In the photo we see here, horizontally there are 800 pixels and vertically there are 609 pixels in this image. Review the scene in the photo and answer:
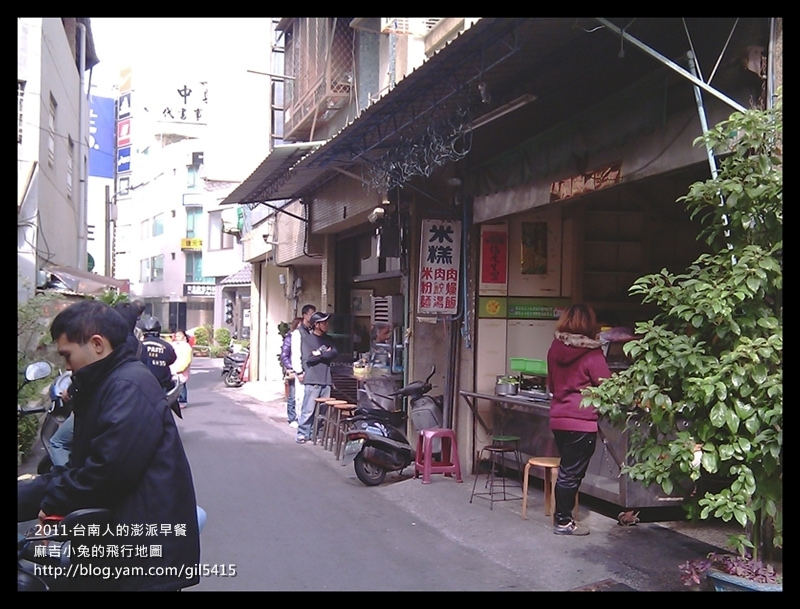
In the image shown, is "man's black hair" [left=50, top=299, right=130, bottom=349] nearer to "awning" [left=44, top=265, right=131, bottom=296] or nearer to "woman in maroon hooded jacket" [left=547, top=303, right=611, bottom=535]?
"woman in maroon hooded jacket" [left=547, top=303, right=611, bottom=535]

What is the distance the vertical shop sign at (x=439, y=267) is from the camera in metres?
8.40

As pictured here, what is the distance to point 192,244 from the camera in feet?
132

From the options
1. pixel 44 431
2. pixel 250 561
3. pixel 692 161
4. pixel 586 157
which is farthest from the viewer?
pixel 44 431

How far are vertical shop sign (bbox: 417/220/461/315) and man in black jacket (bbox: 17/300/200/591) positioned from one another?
5.44 m

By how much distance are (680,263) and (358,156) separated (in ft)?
13.9

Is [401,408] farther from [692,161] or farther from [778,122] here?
[778,122]

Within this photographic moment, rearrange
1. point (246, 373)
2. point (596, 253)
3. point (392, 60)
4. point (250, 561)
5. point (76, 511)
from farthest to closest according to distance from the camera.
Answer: point (246, 373), point (392, 60), point (596, 253), point (250, 561), point (76, 511)

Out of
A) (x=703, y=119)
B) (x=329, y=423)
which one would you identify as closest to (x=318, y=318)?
(x=329, y=423)

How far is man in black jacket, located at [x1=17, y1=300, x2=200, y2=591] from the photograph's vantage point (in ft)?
9.38

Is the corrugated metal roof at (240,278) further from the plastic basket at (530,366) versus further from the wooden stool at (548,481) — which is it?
the wooden stool at (548,481)

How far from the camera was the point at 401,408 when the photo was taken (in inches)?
381

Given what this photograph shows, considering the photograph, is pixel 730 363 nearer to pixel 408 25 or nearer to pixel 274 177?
pixel 408 25

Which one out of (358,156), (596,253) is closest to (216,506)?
(358,156)

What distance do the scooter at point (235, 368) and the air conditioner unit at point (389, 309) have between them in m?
9.19
